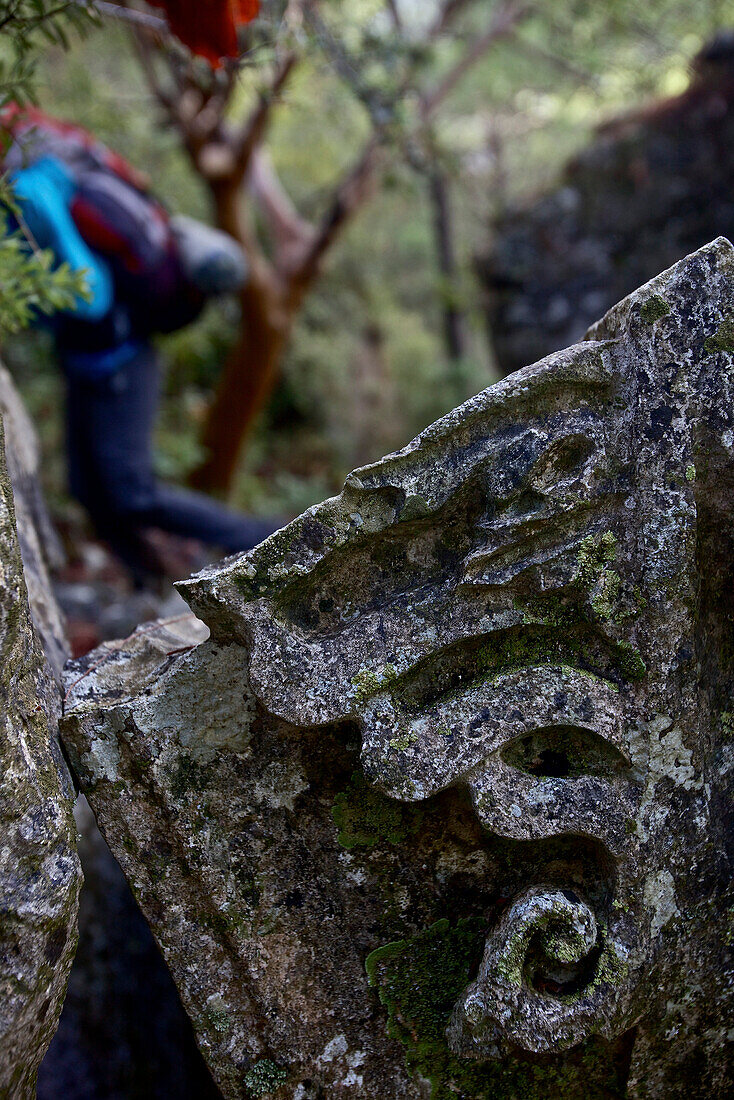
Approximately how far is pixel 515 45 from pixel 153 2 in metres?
4.90

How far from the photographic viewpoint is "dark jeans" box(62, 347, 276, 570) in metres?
2.97

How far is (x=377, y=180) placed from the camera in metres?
4.75

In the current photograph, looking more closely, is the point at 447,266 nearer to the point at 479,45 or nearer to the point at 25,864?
the point at 479,45

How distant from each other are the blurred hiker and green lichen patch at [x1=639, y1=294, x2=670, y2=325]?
183 centimetres

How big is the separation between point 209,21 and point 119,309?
137 centimetres

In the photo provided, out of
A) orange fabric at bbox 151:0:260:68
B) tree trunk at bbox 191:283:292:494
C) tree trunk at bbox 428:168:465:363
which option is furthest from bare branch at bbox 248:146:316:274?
orange fabric at bbox 151:0:260:68

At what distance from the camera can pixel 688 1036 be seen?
3.83ft

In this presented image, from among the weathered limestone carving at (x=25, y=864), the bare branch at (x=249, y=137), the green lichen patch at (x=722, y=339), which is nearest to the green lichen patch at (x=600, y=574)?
the green lichen patch at (x=722, y=339)

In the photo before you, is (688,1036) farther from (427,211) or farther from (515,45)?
(427,211)

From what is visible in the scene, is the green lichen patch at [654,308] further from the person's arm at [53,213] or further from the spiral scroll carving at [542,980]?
the person's arm at [53,213]

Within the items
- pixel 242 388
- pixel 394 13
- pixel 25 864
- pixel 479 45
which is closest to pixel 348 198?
pixel 394 13

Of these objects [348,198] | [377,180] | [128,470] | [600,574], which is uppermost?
[377,180]

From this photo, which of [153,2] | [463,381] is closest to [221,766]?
[153,2]

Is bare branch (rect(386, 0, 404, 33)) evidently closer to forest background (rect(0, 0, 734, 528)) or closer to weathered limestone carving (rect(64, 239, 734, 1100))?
forest background (rect(0, 0, 734, 528))
